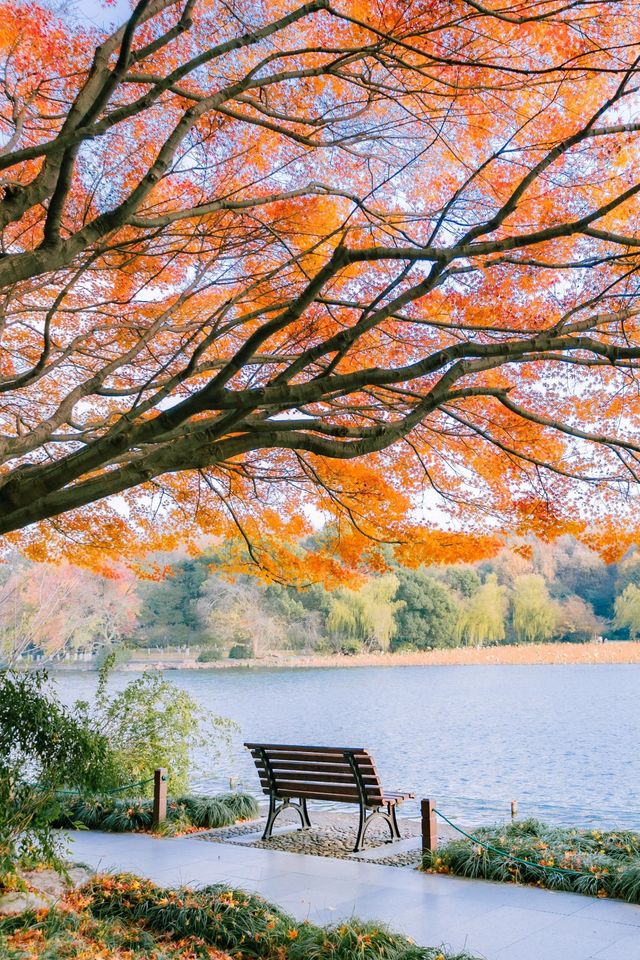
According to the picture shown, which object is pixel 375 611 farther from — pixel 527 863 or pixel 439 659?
pixel 527 863

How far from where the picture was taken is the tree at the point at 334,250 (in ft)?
13.4

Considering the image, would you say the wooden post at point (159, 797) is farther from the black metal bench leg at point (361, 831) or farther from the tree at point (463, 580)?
the tree at point (463, 580)

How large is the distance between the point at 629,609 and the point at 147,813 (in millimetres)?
41300

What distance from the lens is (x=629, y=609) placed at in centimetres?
4441

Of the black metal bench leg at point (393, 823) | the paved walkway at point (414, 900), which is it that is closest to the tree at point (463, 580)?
the black metal bench leg at point (393, 823)

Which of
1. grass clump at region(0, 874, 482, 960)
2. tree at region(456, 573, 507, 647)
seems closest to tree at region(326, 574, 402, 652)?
tree at region(456, 573, 507, 647)

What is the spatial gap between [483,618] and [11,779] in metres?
41.2

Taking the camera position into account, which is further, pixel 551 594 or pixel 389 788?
pixel 551 594

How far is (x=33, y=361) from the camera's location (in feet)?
29.3

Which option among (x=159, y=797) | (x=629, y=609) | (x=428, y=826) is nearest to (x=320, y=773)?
(x=428, y=826)

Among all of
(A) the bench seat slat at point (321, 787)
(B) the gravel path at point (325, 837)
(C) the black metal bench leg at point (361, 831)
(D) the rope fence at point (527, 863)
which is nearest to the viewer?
(D) the rope fence at point (527, 863)

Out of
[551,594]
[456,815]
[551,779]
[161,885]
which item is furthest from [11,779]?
[551,594]

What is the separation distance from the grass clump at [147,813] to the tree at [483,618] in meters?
36.9

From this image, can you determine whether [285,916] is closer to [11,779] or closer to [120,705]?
[11,779]
